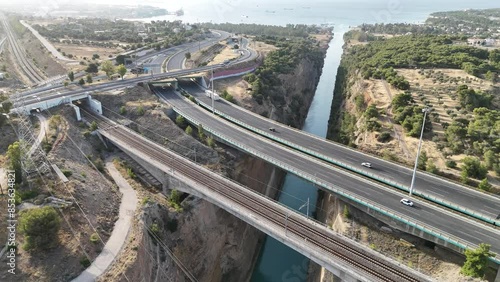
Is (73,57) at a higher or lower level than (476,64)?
lower

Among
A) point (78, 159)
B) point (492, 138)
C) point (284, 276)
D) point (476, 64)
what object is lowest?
point (284, 276)

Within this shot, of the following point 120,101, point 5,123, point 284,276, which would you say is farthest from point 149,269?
point 120,101

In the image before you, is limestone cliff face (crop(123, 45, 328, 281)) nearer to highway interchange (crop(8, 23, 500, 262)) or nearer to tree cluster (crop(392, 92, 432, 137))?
highway interchange (crop(8, 23, 500, 262))

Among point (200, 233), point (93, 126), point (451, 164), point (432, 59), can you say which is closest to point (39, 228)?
point (200, 233)

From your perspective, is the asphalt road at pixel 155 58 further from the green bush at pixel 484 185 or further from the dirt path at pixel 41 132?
the green bush at pixel 484 185

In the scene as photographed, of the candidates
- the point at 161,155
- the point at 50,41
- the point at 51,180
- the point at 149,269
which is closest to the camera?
the point at 149,269

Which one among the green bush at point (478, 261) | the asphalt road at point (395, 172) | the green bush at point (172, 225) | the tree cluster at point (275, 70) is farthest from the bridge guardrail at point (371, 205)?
the tree cluster at point (275, 70)

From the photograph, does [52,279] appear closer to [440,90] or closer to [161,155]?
[161,155]
